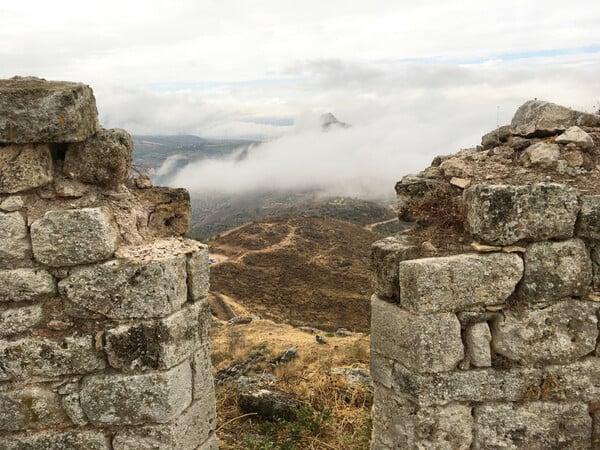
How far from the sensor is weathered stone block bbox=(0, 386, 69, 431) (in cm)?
348

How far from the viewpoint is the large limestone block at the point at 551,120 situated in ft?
13.9

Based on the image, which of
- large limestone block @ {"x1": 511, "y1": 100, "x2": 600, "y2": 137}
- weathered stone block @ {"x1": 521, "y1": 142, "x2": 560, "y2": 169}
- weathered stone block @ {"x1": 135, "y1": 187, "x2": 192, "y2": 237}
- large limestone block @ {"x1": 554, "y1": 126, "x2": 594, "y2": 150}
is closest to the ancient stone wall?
weathered stone block @ {"x1": 521, "y1": 142, "x2": 560, "y2": 169}

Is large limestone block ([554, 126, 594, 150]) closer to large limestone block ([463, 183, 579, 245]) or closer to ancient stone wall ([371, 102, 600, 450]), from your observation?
ancient stone wall ([371, 102, 600, 450])

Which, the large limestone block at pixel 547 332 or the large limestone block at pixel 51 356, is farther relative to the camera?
the large limestone block at pixel 547 332

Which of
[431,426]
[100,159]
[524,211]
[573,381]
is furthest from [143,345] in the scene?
[573,381]

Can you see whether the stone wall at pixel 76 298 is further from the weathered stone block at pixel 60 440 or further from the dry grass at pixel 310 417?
the dry grass at pixel 310 417

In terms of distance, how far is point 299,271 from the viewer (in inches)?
1118

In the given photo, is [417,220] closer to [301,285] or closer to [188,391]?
[188,391]

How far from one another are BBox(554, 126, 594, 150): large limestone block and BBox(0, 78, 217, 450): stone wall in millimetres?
3224

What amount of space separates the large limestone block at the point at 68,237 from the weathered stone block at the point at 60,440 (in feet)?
4.16

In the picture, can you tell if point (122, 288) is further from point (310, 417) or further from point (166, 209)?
point (310, 417)

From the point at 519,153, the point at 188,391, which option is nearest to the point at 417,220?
the point at 519,153

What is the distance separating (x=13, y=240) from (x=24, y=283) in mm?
311

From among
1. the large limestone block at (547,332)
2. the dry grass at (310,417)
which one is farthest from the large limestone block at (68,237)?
the large limestone block at (547,332)
